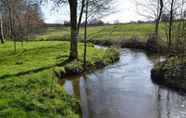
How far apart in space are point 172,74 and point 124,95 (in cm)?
399

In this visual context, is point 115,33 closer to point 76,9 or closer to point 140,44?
point 140,44

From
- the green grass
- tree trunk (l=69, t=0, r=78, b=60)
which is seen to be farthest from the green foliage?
the green grass

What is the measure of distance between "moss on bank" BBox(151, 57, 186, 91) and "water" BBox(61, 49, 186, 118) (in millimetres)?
629

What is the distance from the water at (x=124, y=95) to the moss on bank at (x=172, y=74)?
2.06 ft

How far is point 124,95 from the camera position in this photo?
17672 millimetres

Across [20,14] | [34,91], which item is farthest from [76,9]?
[20,14]

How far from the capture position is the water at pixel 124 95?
1444 cm

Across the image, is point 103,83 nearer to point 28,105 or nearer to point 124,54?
point 28,105

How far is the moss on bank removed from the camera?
18.9 metres

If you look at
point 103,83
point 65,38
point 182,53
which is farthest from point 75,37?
point 65,38

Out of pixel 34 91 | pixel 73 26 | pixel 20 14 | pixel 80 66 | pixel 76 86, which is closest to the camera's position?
pixel 34 91

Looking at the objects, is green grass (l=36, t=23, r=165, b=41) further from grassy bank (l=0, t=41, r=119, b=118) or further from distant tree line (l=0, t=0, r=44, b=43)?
grassy bank (l=0, t=41, r=119, b=118)

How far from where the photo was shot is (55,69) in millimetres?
22109

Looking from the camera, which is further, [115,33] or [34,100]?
[115,33]
